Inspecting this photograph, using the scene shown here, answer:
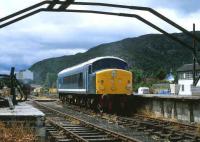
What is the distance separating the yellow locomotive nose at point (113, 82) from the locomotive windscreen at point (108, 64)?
1.02 meters

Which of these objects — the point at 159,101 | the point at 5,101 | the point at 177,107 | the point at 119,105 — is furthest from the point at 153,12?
the point at 119,105

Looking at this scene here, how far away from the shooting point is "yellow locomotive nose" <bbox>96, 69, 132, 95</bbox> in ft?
84.1

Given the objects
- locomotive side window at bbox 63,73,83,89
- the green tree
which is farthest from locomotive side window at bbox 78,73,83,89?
the green tree

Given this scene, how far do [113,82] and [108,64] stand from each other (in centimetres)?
160

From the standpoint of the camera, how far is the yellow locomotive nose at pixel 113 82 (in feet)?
84.1

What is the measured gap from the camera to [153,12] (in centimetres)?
696

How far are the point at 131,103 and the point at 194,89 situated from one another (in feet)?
12.4

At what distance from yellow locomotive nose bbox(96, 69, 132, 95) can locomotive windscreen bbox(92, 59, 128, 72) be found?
1.02 meters

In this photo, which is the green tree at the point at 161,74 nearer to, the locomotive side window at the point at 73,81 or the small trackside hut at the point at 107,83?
the locomotive side window at the point at 73,81

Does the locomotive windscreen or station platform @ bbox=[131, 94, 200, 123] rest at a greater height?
the locomotive windscreen

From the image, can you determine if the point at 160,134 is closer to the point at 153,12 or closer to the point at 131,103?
the point at 153,12

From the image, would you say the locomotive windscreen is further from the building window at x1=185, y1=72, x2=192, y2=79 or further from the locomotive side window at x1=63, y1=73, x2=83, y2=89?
the building window at x1=185, y1=72, x2=192, y2=79

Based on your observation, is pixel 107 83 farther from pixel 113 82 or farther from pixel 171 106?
pixel 171 106

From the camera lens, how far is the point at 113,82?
25906 mm
